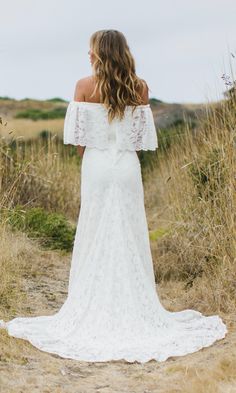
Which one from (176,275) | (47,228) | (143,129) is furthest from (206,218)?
(47,228)

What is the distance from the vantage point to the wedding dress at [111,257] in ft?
16.3

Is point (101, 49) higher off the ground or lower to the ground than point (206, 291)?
higher

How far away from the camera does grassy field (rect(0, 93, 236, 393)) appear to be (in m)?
4.32

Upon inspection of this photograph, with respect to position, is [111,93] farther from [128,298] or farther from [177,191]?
[177,191]

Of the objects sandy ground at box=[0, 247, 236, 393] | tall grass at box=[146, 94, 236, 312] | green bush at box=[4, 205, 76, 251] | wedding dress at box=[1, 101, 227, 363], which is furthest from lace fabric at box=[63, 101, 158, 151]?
green bush at box=[4, 205, 76, 251]

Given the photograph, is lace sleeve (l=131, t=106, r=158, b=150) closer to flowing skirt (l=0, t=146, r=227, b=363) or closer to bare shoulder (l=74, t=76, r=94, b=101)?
flowing skirt (l=0, t=146, r=227, b=363)

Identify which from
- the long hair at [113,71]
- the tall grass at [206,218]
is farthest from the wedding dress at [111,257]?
the tall grass at [206,218]

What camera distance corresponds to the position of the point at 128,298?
5035 mm

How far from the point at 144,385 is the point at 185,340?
0.70 m

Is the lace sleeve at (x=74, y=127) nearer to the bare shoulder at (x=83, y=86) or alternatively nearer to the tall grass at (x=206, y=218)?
the bare shoulder at (x=83, y=86)

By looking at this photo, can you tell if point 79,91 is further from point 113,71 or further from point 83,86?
point 113,71

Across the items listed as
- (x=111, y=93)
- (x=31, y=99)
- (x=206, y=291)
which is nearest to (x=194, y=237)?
(x=206, y=291)

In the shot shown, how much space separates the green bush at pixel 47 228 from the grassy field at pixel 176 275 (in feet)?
0.08

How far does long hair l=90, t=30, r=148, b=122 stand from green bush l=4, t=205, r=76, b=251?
321 cm
